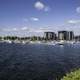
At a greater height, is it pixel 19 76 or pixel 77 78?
pixel 77 78

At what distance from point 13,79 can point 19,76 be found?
12.4 feet

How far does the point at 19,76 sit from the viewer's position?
52125mm

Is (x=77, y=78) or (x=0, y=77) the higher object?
(x=77, y=78)

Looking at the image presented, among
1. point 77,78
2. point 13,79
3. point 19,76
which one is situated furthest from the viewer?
point 19,76

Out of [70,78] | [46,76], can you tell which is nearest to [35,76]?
[46,76]

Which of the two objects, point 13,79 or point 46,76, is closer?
point 13,79

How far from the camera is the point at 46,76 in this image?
52.2 meters

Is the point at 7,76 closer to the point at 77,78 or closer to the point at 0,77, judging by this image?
the point at 0,77

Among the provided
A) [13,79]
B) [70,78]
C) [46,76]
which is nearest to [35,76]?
[46,76]

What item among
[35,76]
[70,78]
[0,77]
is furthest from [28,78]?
[70,78]

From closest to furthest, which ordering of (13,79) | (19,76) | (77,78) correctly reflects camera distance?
(77,78) < (13,79) < (19,76)

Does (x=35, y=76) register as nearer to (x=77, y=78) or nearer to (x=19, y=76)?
(x=19, y=76)

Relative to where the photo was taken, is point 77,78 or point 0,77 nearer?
point 77,78

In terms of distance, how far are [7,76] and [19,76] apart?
8.70ft
